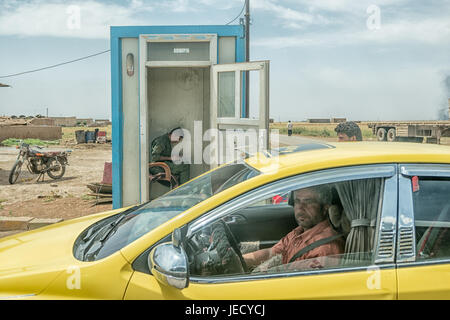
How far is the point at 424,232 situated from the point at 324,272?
0.54 metres

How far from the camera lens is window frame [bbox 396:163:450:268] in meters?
2.09

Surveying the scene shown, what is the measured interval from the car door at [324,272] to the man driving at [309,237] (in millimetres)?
88

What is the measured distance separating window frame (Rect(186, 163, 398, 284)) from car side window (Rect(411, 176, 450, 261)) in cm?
13

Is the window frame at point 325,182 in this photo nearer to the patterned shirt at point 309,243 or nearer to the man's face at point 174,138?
the patterned shirt at point 309,243

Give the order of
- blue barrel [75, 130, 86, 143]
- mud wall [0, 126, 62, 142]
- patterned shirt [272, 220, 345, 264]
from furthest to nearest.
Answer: blue barrel [75, 130, 86, 143], mud wall [0, 126, 62, 142], patterned shirt [272, 220, 345, 264]

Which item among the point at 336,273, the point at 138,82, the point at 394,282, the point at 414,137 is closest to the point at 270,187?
the point at 336,273

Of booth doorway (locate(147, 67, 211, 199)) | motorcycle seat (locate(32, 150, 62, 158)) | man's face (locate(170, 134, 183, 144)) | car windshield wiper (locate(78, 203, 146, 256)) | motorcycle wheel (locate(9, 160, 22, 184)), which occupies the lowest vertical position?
motorcycle wheel (locate(9, 160, 22, 184))

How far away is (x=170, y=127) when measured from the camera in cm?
881

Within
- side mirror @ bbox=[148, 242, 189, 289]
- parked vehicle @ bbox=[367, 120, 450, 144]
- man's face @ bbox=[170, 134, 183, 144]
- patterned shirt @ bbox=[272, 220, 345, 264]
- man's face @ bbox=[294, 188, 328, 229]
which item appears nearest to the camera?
side mirror @ bbox=[148, 242, 189, 289]

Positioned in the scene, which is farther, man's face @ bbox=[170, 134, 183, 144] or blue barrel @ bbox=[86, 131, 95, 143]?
blue barrel @ bbox=[86, 131, 95, 143]

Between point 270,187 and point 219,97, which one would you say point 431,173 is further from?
point 219,97

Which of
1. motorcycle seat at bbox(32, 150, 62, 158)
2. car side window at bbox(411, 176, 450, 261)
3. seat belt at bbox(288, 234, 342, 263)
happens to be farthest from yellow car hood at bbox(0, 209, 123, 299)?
motorcycle seat at bbox(32, 150, 62, 158)

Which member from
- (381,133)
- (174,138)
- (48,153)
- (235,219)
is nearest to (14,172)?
(48,153)

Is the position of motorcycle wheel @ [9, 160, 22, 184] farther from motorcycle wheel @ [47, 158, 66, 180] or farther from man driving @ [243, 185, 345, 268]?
man driving @ [243, 185, 345, 268]
